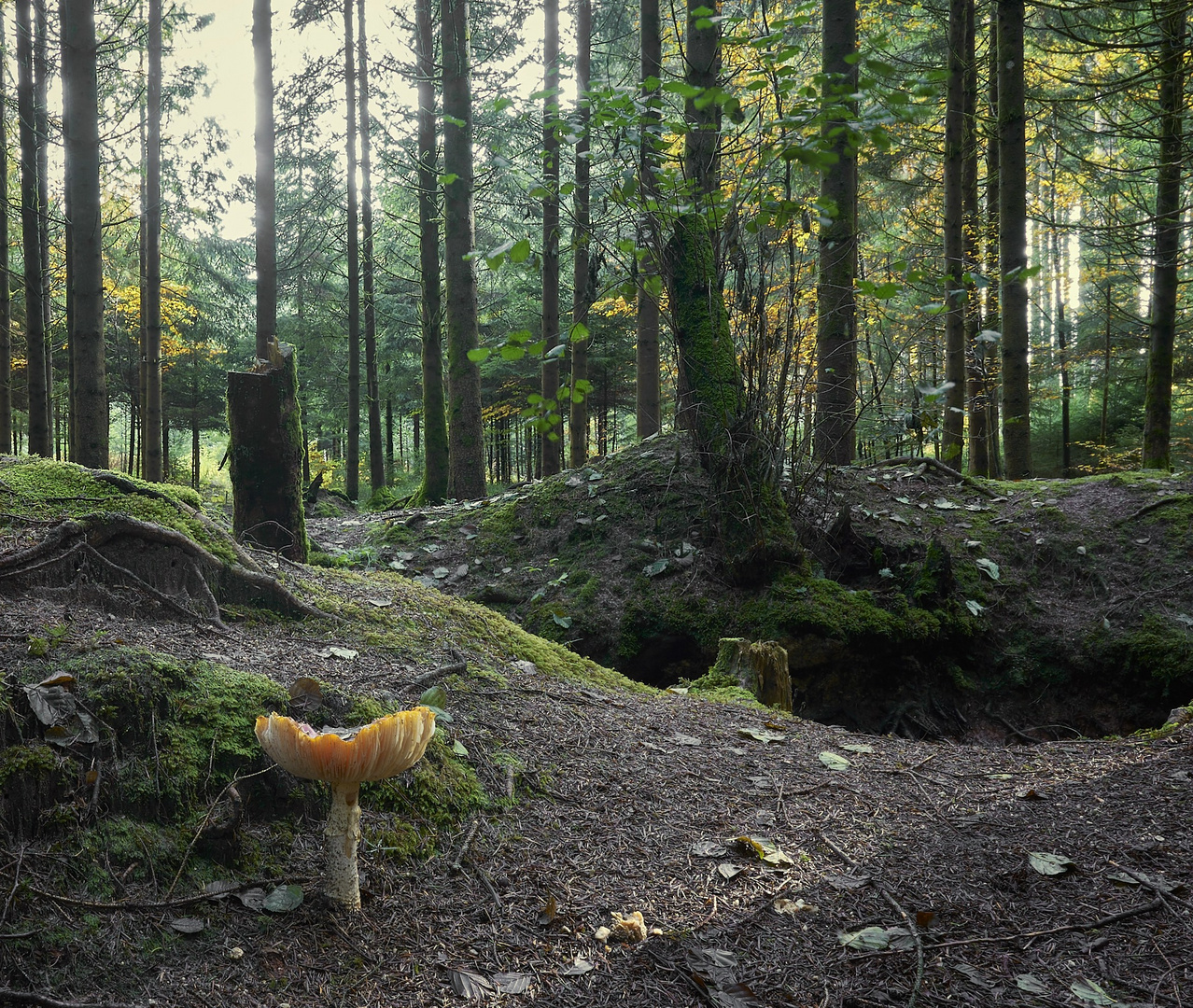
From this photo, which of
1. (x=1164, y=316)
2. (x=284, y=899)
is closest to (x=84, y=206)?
(x=284, y=899)

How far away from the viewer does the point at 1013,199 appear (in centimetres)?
763

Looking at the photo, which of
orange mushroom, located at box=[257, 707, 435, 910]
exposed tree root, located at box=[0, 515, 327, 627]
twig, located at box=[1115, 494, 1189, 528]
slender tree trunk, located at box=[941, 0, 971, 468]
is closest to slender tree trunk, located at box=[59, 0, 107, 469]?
exposed tree root, located at box=[0, 515, 327, 627]

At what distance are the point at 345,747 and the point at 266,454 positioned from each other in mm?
3198

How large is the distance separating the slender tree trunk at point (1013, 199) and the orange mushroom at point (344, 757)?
25.6 ft

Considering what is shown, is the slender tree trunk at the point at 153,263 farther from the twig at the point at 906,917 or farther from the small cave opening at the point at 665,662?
the twig at the point at 906,917

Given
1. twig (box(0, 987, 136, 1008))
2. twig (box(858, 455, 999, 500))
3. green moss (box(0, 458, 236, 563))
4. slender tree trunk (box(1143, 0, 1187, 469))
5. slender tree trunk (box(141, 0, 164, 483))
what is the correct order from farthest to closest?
slender tree trunk (box(141, 0, 164, 483))
slender tree trunk (box(1143, 0, 1187, 469))
twig (box(858, 455, 999, 500))
green moss (box(0, 458, 236, 563))
twig (box(0, 987, 136, 1008))

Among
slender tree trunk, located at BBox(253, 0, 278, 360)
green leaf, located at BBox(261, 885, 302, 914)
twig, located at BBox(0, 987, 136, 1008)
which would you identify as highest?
slender tree trunk, located at BBox(253, 0, 278, 360)

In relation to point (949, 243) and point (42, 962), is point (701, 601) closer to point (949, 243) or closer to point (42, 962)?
point (42, 962)

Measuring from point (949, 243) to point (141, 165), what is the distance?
15643mm

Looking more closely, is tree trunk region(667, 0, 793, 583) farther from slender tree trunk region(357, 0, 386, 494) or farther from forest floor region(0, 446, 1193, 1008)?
slender tree trunk region(357, 0, 386, 494)

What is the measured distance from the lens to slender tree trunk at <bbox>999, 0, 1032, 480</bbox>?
24.7 feet

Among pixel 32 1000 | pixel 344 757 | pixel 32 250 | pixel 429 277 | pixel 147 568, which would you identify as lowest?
pixel 32 1000

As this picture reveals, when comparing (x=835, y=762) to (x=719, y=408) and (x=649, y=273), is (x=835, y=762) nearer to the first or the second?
(x=719, y=408)

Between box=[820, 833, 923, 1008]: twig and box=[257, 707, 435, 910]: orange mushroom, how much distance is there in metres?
1.27
